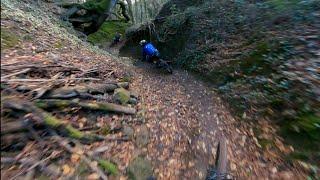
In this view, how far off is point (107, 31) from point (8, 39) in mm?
24270

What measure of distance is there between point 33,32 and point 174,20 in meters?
11.5

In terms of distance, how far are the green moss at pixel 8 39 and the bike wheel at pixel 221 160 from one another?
495 cm

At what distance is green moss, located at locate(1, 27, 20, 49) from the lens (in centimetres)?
632

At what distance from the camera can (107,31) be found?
1195 inches

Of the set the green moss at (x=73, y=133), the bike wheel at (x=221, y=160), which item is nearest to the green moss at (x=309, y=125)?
the bike wheel at (x=221, y=160)

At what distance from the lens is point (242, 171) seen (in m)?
5.33

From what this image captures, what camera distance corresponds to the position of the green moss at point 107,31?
27.5 m

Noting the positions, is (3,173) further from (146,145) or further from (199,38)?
(199,38)

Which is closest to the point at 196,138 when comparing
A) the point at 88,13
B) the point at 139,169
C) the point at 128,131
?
the point at 128,131

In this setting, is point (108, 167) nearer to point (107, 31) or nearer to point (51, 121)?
point (51, 121)

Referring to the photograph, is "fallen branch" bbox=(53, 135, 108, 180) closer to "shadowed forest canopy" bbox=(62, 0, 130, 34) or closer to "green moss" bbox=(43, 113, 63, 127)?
"green moss" bbox=(43, 113, 63, 127)

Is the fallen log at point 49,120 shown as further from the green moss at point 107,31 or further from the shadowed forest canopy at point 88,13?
the green moss at point 107,31

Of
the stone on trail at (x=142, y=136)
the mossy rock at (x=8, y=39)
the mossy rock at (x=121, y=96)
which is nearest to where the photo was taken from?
the stone on trail at (x=142, y=136)

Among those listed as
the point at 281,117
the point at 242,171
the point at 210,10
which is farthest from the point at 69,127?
the point at 210,10
